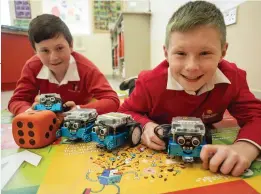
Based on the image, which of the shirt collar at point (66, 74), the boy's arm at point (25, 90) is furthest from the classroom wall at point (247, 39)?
the boy's arm at point (25, 90)

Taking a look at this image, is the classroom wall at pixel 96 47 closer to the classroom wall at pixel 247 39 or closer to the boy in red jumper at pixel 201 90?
the classroom wall at pixel 247 39

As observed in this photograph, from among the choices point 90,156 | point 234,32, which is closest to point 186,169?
point 90,156

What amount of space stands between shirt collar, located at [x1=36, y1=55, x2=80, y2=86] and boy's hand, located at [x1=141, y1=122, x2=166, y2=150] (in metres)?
0.47

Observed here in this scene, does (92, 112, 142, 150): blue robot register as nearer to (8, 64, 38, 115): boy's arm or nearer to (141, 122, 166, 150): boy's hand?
(141, 122, 166, 150): boy's hand

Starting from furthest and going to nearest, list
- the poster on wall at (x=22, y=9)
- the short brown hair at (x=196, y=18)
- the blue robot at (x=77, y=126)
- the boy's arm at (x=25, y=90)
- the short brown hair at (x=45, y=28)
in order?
the poster on wall at (x=22, y=9) < the boy's arm at (x=25, y=90) < the short brown hair at (x=45, y=28) < the blue robot at (x=77, y=126) < the short brown hair at (x=196, y=18)

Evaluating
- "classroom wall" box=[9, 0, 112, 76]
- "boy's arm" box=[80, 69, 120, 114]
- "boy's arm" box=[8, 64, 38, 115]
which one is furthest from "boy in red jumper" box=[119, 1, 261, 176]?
"classroom wall" box=[9, 0, 112, 76]

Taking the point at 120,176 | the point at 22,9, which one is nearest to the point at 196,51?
the point at 120,176

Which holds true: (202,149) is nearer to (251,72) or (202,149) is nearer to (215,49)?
(215,49)

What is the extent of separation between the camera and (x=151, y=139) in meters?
0.57

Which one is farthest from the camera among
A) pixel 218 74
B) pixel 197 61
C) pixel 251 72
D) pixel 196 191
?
pixel 251 72

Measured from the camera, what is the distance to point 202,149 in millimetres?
452

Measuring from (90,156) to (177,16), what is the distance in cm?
41

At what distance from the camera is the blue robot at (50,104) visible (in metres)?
0.71

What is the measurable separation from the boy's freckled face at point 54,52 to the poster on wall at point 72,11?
3.11m
